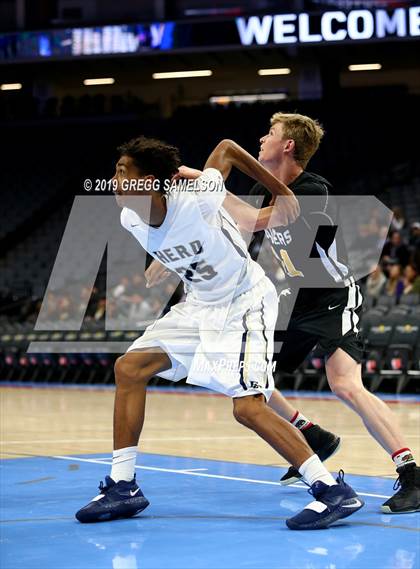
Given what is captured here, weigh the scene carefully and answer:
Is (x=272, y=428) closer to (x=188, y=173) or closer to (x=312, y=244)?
(x=312, y=244)

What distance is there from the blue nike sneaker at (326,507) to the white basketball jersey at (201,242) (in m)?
1.03

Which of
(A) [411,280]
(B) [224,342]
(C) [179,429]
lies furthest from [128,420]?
(A) [411,280]

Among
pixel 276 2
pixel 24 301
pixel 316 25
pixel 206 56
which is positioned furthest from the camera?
pixel 206 56

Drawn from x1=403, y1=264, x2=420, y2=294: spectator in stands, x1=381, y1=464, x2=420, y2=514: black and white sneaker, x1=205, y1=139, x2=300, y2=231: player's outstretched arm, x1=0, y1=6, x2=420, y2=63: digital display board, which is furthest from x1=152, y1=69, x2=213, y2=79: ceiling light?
x1=381, y1=464, x2=420, y2=514: black and white sneaker

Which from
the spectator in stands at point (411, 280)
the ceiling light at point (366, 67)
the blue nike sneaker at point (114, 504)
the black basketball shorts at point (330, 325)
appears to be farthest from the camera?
the ceiling light at point (366, 67)

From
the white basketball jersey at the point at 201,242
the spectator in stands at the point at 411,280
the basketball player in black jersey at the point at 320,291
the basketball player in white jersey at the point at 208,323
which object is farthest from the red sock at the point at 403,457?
the spectator in stands at the point at 411,280

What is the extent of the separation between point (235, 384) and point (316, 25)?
16.0 m

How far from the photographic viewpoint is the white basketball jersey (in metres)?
5.04

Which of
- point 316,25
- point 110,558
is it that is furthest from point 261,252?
point 110,558

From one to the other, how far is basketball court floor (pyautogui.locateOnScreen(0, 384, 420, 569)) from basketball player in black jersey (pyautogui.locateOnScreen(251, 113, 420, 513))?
45 cm

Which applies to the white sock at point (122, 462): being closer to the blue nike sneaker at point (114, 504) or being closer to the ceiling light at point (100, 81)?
the blue nike sneaker at point (114, 504)

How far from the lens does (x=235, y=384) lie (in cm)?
506

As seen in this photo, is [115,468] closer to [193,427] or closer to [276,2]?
[193,427]

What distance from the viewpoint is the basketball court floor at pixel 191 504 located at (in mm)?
4332
